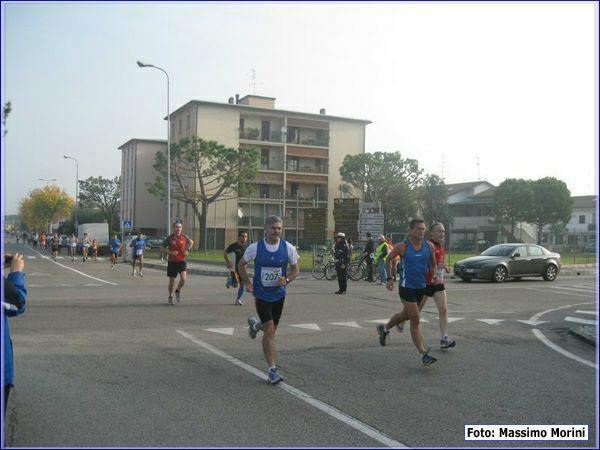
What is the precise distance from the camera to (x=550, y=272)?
22.8 meters

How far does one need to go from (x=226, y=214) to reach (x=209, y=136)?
27.7 feet

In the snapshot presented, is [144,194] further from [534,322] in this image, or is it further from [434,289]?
[434,289]

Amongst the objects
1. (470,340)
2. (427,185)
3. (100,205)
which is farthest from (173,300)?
(100,205)

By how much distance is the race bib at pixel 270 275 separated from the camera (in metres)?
6.52

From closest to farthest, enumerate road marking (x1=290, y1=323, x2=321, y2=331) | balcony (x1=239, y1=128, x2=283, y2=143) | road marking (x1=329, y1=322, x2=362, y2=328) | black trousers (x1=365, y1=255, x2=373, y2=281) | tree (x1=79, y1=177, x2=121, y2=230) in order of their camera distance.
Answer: road marking (x1=290, y1=323, x2=321, y2=331), road marking (x1=329, y1=322, x2=362, y2=328), black trousers (x1=365, y1=255, x2=373, y2=281), balcony (x1=239, y1=128, x2=283, y2=143), tree (x1=79, y1=177, x2=121, y2=230)

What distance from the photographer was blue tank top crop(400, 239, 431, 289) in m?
7.56

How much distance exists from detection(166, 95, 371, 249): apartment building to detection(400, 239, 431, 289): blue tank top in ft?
169

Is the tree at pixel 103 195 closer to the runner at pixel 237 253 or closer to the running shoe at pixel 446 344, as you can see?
the runner at pixel 237 253

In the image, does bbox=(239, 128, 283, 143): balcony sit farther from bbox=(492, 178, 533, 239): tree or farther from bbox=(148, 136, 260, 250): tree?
bbox=(492, 178, 533, 239): tree

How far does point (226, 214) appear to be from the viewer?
61.7 metres

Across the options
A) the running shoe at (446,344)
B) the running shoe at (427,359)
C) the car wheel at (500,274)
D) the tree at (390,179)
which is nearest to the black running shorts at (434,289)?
the running shoe at (446,344)

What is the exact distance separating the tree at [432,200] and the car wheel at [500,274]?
40993 mm

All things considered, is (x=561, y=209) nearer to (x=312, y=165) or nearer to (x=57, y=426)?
(x=312, y=165)

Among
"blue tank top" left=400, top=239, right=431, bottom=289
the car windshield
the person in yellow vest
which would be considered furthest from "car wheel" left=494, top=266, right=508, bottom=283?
"blue tank top" left=400, top=239, right=431, bottom=289
